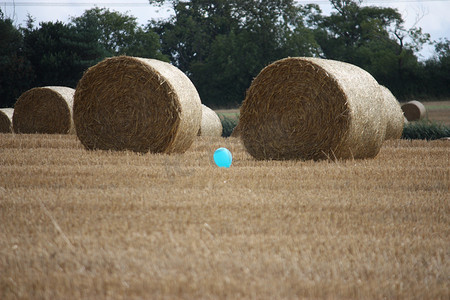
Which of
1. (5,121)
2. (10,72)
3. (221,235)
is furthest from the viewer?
(10,72)

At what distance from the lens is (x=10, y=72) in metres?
30.7

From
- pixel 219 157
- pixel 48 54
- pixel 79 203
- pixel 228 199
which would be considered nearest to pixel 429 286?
pixel 228 199

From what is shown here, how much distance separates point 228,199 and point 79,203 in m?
1.21

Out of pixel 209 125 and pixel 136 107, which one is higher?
pixel 136 107

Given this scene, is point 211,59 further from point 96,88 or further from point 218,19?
point 96,88

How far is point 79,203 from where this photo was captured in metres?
4.55

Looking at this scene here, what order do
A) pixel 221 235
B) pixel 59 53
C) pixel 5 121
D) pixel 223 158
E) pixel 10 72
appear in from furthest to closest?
pixel 59 53
pixel 10 72
pixel 5 121
pixel 223 158
pixel 221 235

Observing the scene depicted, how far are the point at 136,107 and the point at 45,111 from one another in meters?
6.88

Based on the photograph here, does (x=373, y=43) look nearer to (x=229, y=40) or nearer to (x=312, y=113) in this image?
(x=229, y=40)

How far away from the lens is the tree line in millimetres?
33031

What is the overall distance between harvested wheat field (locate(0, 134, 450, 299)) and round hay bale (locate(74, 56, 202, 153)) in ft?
8.82

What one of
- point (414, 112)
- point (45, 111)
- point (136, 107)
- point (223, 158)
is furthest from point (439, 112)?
point (223, 158)

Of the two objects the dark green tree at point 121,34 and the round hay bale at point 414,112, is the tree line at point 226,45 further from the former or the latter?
the round hay bale at point 414,112

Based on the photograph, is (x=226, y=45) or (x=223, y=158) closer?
(x=223, y=158)
